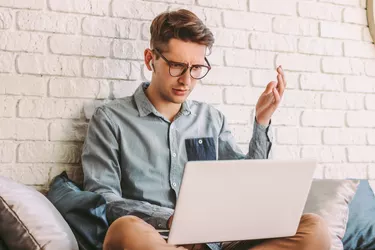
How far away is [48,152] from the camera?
2250mm

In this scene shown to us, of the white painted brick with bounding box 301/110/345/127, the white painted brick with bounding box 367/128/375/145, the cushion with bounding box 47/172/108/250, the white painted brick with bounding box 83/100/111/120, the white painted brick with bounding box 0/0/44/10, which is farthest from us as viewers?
the white painted brick with bounding box 367/128/375/145

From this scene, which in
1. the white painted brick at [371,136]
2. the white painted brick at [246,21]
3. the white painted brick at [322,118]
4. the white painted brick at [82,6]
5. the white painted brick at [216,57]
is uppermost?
the white painted brick at [82,6]

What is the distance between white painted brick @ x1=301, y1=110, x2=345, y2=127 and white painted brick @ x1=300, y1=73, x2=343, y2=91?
115 millimetres

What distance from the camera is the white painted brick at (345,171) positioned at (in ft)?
9.06

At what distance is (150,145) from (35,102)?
0.48 metres

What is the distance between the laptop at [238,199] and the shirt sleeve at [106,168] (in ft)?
1.21

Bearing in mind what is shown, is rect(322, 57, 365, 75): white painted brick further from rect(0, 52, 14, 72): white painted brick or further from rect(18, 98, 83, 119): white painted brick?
rect(0, 52, 14, 72): white painted brick

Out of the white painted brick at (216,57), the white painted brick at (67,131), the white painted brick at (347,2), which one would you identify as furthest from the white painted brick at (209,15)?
the white painted brick at (67,131)

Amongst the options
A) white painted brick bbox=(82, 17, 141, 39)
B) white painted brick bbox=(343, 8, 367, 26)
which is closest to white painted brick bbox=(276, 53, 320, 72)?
white painted brick bbox=(343, 8, 367, 26)

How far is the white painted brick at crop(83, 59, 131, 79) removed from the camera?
2.32 m

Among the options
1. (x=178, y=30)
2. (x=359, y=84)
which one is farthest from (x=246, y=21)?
(x=359, y=84)

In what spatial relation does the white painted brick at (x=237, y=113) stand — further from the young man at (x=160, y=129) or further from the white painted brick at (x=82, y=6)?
the white painted brick at (x=82, y=6)

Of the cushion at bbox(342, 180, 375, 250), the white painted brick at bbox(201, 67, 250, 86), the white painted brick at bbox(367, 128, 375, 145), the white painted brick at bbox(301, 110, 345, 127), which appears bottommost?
the cushion at bbox(342, 180, 375, 250)

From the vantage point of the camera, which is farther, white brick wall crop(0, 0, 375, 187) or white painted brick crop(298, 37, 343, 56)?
white painted brick crop(298, 37, 343, 56)
